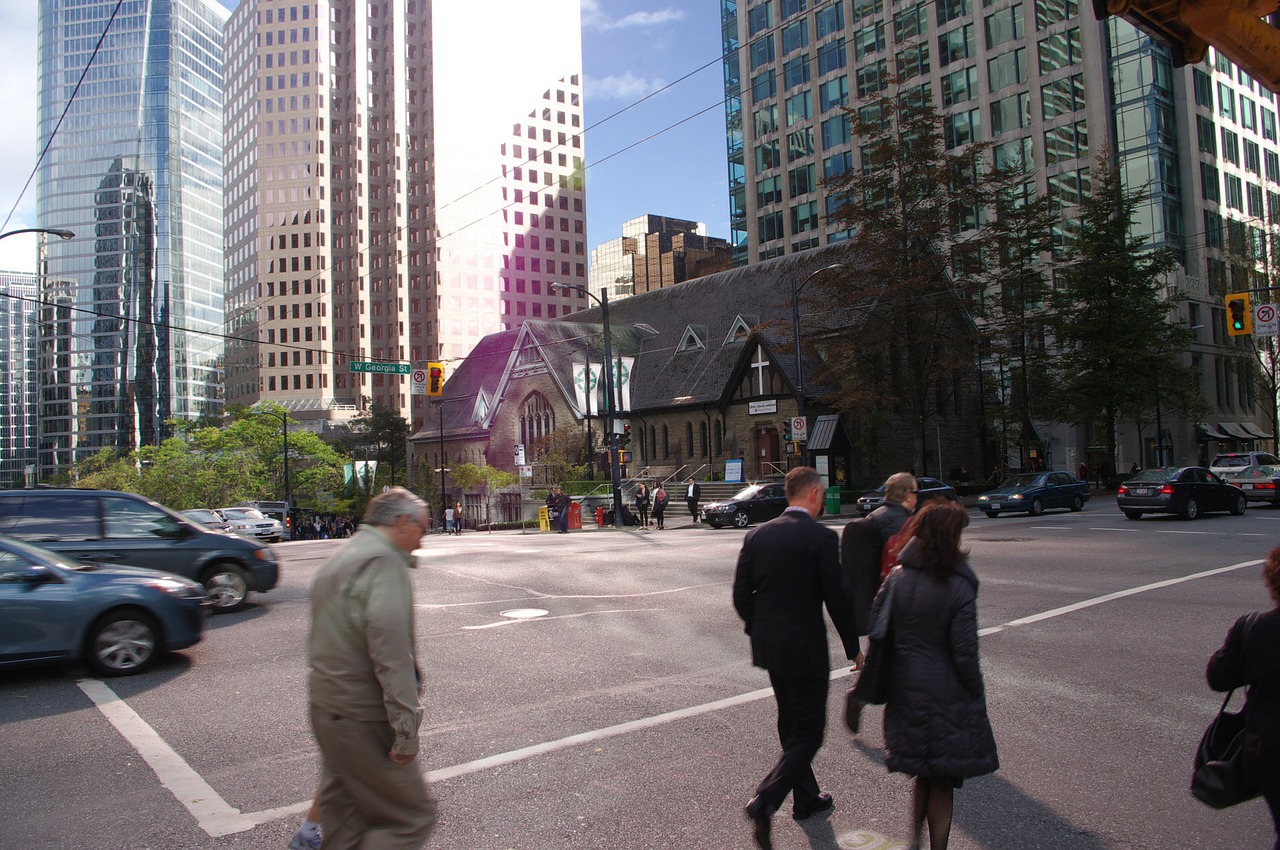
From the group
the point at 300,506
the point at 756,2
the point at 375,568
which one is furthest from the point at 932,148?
the point at 300,506

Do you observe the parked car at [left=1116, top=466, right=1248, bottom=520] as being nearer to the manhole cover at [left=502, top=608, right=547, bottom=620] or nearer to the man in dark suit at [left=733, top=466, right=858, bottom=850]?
the manhole cover at [left=502, top=608, right=547, bottom=620]

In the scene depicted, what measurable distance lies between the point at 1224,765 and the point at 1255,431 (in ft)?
220

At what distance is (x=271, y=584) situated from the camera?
41.6 feet

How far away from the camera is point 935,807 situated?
4.13m

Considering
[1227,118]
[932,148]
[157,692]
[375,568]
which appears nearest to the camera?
[375,568]

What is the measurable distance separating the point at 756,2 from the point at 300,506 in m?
56.1

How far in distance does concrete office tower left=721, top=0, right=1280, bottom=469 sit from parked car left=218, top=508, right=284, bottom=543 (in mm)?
33567

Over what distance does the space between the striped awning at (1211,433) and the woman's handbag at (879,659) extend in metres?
58.0

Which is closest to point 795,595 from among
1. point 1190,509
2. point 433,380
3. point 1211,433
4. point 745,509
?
point 433,380

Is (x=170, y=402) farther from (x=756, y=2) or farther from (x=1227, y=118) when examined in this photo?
(x=1227, y=118)

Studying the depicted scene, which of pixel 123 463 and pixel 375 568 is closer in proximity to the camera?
pixel 375 568

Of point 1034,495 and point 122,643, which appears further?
point 1034,495

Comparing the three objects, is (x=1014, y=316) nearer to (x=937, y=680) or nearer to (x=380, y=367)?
(x=380, y=367)

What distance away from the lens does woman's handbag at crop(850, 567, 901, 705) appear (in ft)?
14.0
